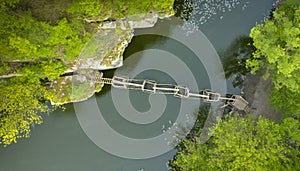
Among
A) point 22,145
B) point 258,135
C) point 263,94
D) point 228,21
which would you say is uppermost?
point 228,21

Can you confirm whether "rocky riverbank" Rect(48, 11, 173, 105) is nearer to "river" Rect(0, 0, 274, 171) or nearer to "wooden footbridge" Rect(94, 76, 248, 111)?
"river" Rect(0, 0, 274, 171)

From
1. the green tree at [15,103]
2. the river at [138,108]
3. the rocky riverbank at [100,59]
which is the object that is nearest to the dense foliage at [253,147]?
the river at [138,108]

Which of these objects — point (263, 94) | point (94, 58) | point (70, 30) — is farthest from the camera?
point (263, 94)

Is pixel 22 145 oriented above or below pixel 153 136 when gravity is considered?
below

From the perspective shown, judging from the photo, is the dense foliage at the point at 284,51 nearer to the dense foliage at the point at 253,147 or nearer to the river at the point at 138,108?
the dense foliage at the point at 253,147

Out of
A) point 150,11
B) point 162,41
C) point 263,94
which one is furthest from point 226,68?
point 150,11

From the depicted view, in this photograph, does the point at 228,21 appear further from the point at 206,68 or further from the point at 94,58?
the point at 94,58
